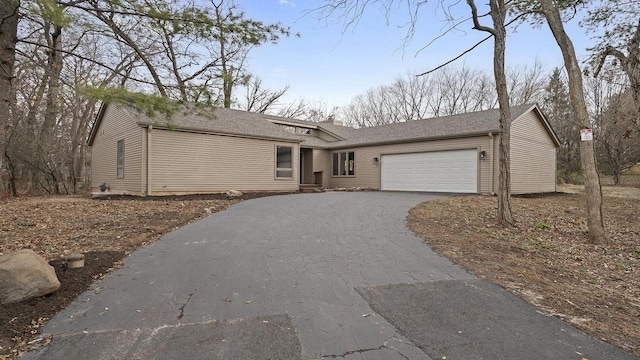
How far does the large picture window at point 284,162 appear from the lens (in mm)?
18078

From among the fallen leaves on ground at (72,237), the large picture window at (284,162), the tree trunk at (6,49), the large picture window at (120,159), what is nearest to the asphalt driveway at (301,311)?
the fallen leaves on ground at (72,237)

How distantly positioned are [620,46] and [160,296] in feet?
48.5

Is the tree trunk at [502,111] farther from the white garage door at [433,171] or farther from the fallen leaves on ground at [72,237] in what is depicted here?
the fallen leaves on ground at [72,237]

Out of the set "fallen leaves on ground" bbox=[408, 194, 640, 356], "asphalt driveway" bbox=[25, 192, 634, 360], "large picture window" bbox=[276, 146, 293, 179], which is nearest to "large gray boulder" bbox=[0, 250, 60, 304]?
"asphalt driveway" bbox=[25, 192, 634, 360]

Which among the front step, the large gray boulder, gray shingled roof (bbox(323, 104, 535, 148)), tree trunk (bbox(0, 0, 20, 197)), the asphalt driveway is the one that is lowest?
the asphalt driveway

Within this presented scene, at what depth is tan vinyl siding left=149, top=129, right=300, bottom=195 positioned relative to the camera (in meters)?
14.3

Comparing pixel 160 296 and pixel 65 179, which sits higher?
pixel 65 179

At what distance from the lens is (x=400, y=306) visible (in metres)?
3.72

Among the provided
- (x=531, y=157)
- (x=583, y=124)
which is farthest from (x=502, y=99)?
(x=531, y=157)

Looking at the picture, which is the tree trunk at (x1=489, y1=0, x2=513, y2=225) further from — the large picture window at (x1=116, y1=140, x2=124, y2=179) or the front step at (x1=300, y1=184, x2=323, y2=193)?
the large picture window at (x1=116, y1=140, x2=124, y2=179)

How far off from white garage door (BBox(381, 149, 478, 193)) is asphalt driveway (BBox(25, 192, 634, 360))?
10.7 metres

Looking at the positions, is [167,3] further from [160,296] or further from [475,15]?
[475,15]

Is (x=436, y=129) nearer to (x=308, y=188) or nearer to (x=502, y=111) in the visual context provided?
(x=308, y=188)

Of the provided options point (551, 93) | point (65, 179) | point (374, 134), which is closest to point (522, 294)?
point (374, 134)
